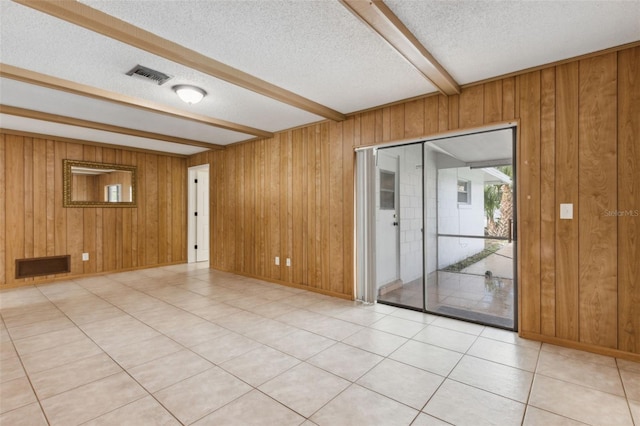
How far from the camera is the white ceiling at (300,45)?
6.42 ft

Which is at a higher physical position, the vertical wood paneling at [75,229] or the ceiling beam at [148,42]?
the ceiling beam at [148,42]

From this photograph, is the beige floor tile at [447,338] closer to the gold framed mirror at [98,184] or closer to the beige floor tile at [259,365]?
the beige floor tile at [259,365]

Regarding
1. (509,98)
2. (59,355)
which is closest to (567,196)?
(509,98)

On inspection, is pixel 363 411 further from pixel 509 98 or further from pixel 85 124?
pixel 85 124

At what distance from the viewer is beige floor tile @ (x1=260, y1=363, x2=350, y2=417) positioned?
192 centimetres

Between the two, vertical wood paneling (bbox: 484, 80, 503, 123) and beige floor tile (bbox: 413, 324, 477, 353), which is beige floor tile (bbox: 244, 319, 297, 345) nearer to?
beige floor tile (bbox: 413, 324, 477, 353)

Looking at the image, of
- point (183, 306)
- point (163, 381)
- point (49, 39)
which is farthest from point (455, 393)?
point (49, 39)

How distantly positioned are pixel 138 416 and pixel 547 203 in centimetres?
348

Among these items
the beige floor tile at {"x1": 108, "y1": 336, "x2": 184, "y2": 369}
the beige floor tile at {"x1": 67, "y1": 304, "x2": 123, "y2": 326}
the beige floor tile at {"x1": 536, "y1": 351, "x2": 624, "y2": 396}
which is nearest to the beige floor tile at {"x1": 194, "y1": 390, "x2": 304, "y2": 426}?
the beige floor tile at {"x1": 108, "y1": 336, "x2": 184, "y2": 369}

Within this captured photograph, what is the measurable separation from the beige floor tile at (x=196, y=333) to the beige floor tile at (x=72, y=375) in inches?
21.7

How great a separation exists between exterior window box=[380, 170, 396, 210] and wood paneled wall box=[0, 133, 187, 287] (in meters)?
4.78

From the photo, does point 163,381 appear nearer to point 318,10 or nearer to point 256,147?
point 318,10

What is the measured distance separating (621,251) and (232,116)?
4.30 metres

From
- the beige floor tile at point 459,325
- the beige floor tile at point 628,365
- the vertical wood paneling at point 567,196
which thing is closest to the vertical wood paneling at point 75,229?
the beige floor tile at point 459,325
